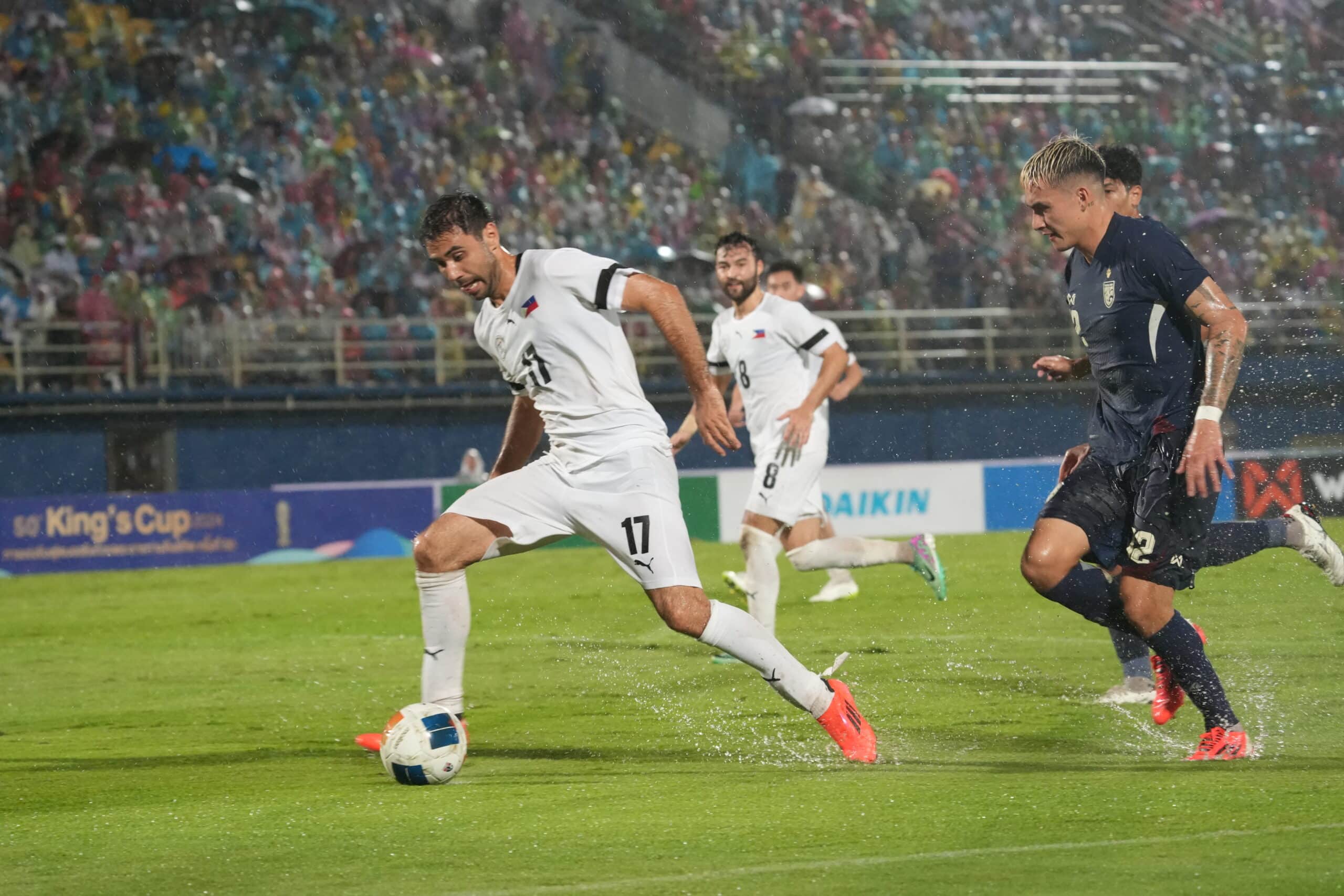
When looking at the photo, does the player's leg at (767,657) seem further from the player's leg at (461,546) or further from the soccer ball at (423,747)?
the soccer ball at (423,747)

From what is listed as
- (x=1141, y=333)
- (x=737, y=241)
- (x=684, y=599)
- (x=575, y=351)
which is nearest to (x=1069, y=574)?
(x=1141, y=333)

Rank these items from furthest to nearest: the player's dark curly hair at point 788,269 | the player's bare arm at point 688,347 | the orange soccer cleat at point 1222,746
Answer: the player's dark curly hair at point 788,269 < the player's bare arm at point 688,347 < the orange soccer cleat at point 1222,746

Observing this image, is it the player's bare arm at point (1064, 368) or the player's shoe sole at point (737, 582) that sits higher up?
the player's bare arm at point (1064, 368)

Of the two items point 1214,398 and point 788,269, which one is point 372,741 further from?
point 788,269

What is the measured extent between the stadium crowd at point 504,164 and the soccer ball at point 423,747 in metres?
13.6

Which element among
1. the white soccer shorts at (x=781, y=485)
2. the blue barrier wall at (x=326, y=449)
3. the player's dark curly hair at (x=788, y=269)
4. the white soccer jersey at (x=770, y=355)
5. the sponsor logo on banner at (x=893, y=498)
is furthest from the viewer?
the blue barrier wall at (x=326, y=449)

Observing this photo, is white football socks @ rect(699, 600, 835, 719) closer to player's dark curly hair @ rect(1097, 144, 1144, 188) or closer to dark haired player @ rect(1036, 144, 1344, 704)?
dark haired player @ rect(1036, 144, 1344, 704)

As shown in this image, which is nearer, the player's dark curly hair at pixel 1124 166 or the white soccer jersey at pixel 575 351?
the white soccer jersey at pixel 575 351

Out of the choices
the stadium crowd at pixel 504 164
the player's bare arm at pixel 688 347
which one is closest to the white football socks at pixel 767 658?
the player's bare arm at pixel 688 347

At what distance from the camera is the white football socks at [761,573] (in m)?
8.54

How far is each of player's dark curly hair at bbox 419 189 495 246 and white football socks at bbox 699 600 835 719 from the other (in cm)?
146

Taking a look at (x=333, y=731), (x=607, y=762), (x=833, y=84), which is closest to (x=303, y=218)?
(x=833, y=84)

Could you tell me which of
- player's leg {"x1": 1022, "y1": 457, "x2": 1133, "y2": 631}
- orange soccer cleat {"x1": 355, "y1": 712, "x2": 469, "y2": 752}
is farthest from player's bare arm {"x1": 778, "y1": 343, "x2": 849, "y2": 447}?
player's leg {"x1": 1022, "y1": 457, "x2": 1133, "y2": 631}

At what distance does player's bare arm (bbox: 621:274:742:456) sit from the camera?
5.42 meters
